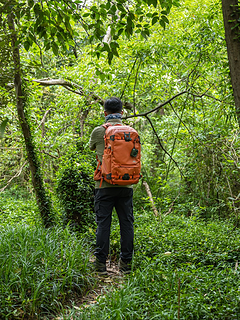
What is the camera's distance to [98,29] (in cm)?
312

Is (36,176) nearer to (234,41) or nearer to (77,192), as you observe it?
(77,192)

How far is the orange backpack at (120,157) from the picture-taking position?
3375 millimetres

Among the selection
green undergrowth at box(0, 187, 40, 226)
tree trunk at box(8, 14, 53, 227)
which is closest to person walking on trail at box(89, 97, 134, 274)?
tree trunk at box(8, 14, 53, 227)

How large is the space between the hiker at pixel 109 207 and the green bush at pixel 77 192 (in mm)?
1515

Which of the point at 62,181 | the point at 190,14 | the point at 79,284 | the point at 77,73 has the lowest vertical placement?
the point at 79,284

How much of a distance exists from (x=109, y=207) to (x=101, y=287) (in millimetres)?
914

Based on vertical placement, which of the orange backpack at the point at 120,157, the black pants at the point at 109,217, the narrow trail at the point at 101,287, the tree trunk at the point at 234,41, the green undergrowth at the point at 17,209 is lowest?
the narrow trail at the point at 101,287

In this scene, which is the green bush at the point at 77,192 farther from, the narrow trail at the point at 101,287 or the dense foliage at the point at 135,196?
the narrow trail at the point at 101,287

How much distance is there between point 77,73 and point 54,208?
2924 mm

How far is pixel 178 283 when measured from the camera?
229cm

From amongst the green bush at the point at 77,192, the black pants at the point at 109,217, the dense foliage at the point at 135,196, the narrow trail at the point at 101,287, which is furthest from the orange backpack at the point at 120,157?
the green bush at the point at 77,192

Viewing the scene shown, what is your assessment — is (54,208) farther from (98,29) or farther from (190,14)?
(190,14)

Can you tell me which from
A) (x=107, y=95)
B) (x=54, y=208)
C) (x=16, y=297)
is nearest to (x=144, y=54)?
(x=107, y=95)

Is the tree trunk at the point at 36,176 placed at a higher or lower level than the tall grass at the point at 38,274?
higher
